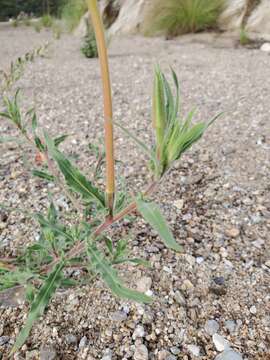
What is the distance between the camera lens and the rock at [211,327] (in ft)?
3.54

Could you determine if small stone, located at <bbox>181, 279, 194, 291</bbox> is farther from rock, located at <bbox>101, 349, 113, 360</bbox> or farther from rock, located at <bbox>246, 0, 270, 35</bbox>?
rock, located at <bbox>246, 0, 270, 35</bbox>

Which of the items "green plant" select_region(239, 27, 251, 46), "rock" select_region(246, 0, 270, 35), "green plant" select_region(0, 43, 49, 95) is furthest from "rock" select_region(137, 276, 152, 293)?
"rock" select_region(246, 0, 270, 35)

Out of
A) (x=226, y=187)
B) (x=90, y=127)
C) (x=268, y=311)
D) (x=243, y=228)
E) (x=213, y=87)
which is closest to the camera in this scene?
(x=268, y=311)

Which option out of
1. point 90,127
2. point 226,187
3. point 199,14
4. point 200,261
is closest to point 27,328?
point 200,261

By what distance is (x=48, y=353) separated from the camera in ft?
3.31

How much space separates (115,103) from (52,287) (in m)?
2.09

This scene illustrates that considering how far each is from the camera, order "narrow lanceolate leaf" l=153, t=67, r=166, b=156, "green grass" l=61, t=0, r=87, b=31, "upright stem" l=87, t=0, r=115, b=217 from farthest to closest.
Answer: "green grass" l=61, t=0, r=87, b=31 < "narrow lanceolate leaf" l=153, t=67, r=166, b=156 < "upright stem" l=87, t=0, r=115, b=217

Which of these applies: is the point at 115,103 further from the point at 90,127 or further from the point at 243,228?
the point at 243,228

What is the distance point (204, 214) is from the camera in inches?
61.2

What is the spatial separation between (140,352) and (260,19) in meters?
4.87

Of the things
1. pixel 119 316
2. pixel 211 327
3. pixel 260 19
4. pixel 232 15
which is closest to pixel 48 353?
pixel 119 316

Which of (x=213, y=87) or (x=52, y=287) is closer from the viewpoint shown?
(x=52, y=287)

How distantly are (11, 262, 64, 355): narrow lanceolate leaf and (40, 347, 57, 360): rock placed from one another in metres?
0.24

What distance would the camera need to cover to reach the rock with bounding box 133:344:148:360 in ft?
3.31
